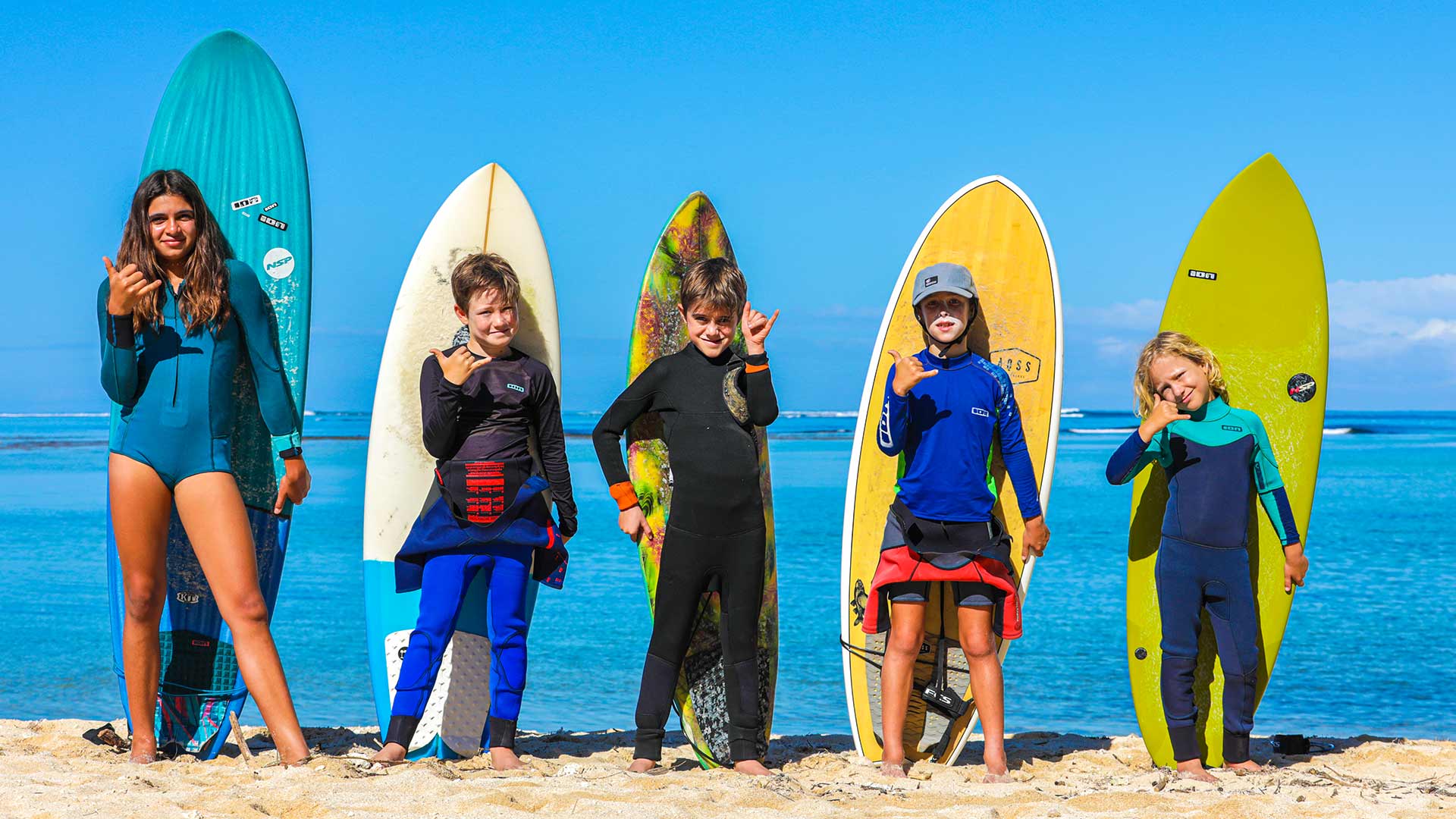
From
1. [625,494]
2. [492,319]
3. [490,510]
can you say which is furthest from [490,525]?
[492,319]

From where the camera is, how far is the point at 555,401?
131 inches

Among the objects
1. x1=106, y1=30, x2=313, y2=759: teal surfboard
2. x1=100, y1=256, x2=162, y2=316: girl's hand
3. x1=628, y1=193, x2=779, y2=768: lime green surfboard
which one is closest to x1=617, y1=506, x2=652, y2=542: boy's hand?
x1=628, y1=193, x2=779, y2=768: lime green surfboard

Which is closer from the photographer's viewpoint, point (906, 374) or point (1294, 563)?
point (906, 374)

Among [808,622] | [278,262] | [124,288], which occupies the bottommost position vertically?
[808,622]

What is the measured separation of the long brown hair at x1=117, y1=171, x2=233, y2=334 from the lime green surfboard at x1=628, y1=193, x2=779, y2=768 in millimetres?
1207

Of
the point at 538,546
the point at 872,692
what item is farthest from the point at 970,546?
the point at 538,546

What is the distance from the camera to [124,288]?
2930 millimetres

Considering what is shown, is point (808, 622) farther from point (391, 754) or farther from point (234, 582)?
point (234, 582)

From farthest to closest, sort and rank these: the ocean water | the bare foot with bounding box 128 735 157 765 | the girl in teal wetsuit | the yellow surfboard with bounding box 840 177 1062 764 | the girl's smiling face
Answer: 1. the ocean water
2. the yellow surfboard with bounding box 840 177 1062 764
3. the girl's smiling face
4. the bare foot with bounding box 128 735 157 765
5. the girl in teal wetsuit

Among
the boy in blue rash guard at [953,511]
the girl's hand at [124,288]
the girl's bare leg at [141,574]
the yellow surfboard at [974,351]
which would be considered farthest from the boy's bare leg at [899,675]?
the girl's hand at [124,288]

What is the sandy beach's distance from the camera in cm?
254

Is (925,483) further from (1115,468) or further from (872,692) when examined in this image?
(872,692)

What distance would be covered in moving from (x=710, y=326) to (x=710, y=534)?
22.4 inches

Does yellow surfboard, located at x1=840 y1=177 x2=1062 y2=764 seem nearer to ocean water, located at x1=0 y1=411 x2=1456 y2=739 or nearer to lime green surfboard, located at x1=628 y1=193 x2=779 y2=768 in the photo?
lime green surfboard, located at x1=628 y1=193 x2=779 y2=768
